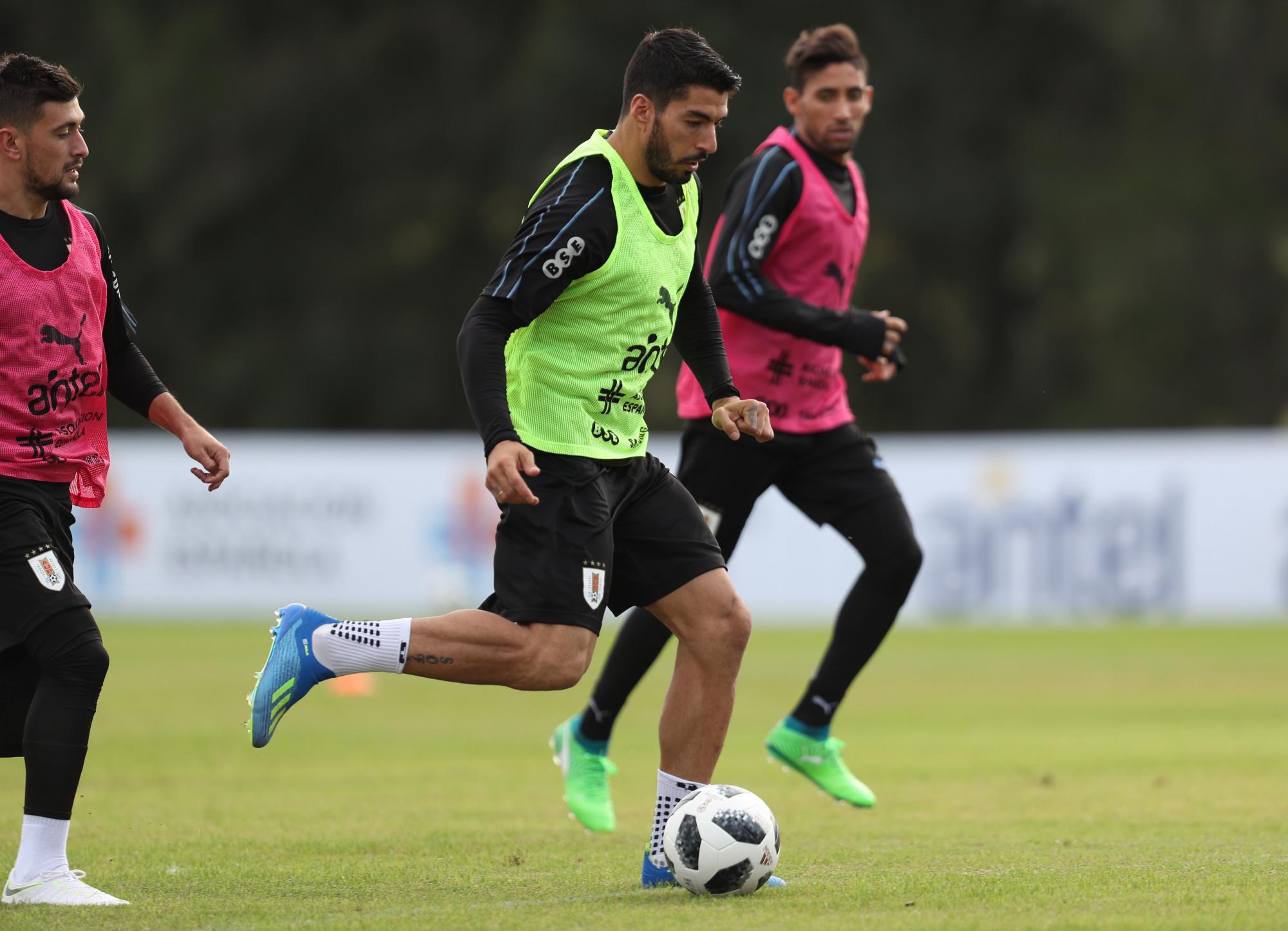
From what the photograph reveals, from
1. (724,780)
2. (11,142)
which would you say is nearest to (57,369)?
(11,142)

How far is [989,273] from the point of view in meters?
35.7

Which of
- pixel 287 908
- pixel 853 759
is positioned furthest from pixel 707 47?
pixel 853 759

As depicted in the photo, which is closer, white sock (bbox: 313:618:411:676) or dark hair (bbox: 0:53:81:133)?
white sock (bbox: 313:618:411:676)

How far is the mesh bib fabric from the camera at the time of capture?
5.84 meters

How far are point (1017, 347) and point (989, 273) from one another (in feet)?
5.12

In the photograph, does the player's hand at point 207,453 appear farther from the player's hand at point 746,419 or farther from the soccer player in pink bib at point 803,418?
the soccer player in pink bib at point 803,418

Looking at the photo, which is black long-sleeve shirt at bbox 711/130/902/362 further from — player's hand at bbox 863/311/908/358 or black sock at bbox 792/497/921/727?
black sock at bbox 792/497/921/727

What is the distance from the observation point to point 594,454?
19.3 feet

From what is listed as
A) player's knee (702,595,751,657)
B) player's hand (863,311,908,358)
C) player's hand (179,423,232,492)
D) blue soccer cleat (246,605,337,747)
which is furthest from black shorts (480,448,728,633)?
player's hand (863,311,908,358)

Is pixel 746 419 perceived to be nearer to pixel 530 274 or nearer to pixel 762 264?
pixel 530 274

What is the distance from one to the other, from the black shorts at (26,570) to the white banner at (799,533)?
15.3 m

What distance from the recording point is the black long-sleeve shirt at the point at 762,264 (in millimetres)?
7445

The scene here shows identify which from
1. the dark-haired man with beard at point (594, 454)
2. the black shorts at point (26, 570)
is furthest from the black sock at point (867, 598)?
the black shorts at point (26, 570)

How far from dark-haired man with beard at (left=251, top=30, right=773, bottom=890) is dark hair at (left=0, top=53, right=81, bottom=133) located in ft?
4.93
